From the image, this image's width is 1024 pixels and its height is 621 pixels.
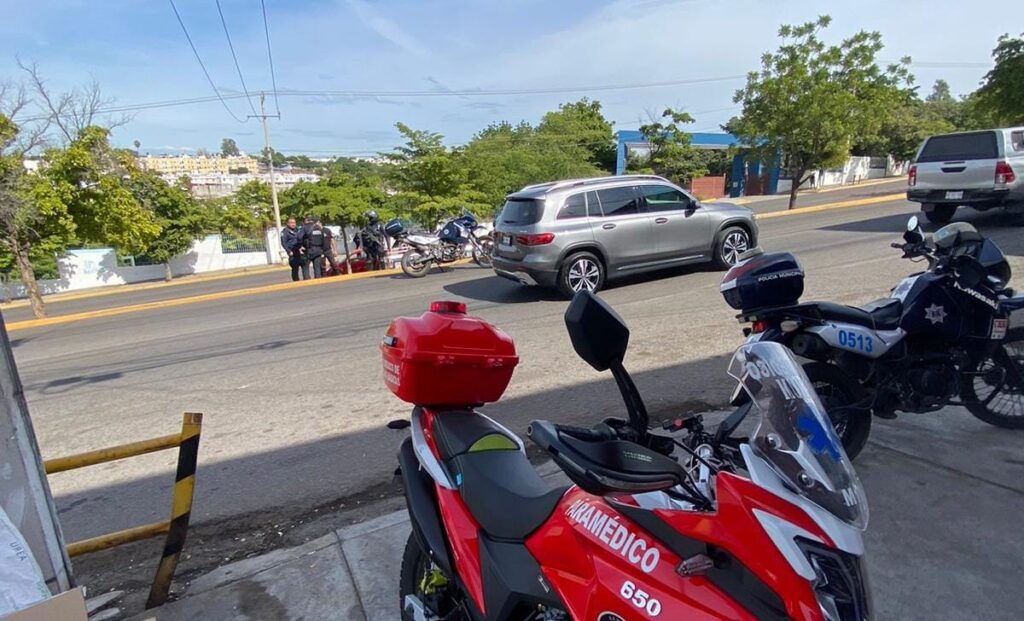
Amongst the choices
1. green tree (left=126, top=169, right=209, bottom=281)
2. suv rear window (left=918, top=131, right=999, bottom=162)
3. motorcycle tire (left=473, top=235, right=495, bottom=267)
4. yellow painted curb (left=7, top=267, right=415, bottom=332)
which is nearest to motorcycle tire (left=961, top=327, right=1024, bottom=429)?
suv rear window (left=918, top=131, right=999, bottom=162)

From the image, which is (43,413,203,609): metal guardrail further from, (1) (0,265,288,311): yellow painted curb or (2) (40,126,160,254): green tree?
(1) (0,265,288,311): yellow painted curb

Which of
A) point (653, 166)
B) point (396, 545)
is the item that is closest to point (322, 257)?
point (396, 545)

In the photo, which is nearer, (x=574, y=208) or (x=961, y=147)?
(x=574, y=208)

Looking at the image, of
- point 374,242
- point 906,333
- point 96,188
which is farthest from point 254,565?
point 96,188

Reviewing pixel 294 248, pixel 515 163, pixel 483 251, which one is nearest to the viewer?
pixel 483 251

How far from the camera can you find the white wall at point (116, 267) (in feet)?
94.1

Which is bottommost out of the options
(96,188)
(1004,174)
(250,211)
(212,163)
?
(1004,174)

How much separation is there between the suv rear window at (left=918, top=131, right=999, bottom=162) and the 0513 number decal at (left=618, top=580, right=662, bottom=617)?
13247 millimetres

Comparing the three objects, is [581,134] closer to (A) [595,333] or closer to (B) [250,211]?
(B) [250,211]

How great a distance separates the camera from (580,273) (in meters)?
9.53

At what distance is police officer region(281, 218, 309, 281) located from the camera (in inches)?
645

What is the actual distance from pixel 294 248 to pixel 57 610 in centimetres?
1549

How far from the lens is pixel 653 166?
41.6 meters

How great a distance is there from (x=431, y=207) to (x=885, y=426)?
2386 cm
